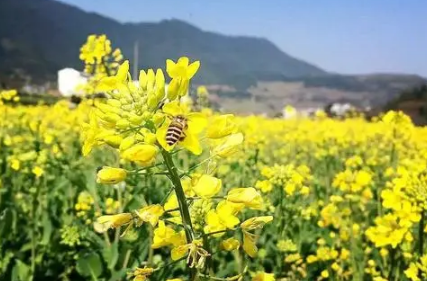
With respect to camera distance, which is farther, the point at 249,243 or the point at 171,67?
the point at 249,243

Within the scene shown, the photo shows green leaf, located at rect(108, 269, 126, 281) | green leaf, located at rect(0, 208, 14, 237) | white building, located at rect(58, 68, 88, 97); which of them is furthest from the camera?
white building, located at rect(58, 68, 88, 97)

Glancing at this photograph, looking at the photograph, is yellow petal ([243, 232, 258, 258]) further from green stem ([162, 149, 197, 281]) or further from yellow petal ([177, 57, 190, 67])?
yellow petal ([177, 57, 190, 67])

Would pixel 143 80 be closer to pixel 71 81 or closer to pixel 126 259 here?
pixel 126 259

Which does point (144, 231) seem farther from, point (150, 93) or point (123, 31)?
point (123, 31)

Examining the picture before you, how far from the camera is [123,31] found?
188875 mm

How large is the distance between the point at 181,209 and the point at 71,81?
2.55m

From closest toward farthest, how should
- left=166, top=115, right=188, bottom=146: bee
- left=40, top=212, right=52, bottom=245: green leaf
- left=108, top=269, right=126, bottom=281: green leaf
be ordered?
left=166, top=115, right=188, bottom=146: bee
left=108, top=269, right=126, bottom=281: green leaf
left=40, top=212, right=52, bottom=245: green leaf

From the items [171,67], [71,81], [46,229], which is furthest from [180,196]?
[71,81]

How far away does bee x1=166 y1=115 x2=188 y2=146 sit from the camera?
41.6 inches

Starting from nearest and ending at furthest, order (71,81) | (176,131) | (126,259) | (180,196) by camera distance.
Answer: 1. (176,131)
2. (180,196)
3. (126,259)
4. (71,81)

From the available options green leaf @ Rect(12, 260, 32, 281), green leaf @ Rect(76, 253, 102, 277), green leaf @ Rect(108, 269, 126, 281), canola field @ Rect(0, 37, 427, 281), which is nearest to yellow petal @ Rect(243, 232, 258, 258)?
canola field @ Rect(0, 37, 427, 281)

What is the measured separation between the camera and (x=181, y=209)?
1206 mm

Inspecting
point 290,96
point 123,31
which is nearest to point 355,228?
point 290,96

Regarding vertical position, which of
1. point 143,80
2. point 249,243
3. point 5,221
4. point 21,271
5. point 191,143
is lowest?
point 21,271
